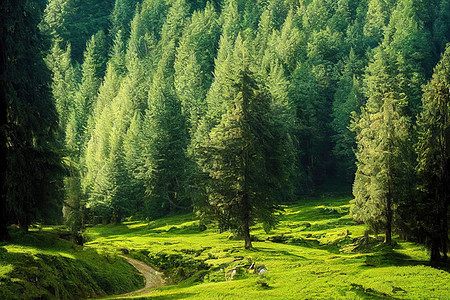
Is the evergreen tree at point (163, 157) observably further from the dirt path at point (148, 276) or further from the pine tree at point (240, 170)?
the dirt path at point (148, 276)

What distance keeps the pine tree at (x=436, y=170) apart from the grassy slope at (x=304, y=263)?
2063mm

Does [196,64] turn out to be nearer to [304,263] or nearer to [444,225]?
[304,263]

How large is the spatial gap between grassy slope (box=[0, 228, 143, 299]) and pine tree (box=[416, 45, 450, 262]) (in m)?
18.6

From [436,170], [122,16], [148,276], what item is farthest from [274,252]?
[122,16]

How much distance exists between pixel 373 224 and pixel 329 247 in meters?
A: 4.66

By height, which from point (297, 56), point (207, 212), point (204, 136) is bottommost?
point (207, 212)

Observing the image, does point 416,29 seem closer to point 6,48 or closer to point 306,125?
point 306,125

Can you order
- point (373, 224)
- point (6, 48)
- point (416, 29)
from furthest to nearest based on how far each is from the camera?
point (416, 29) < point (373, 224) < point (6, 48)

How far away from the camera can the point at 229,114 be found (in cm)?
4169

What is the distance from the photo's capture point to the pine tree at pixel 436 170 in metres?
29.0

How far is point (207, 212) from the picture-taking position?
41219mm

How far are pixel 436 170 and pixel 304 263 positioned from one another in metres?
10.3

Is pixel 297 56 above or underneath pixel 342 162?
above

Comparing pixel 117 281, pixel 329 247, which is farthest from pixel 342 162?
pixel 117 281
